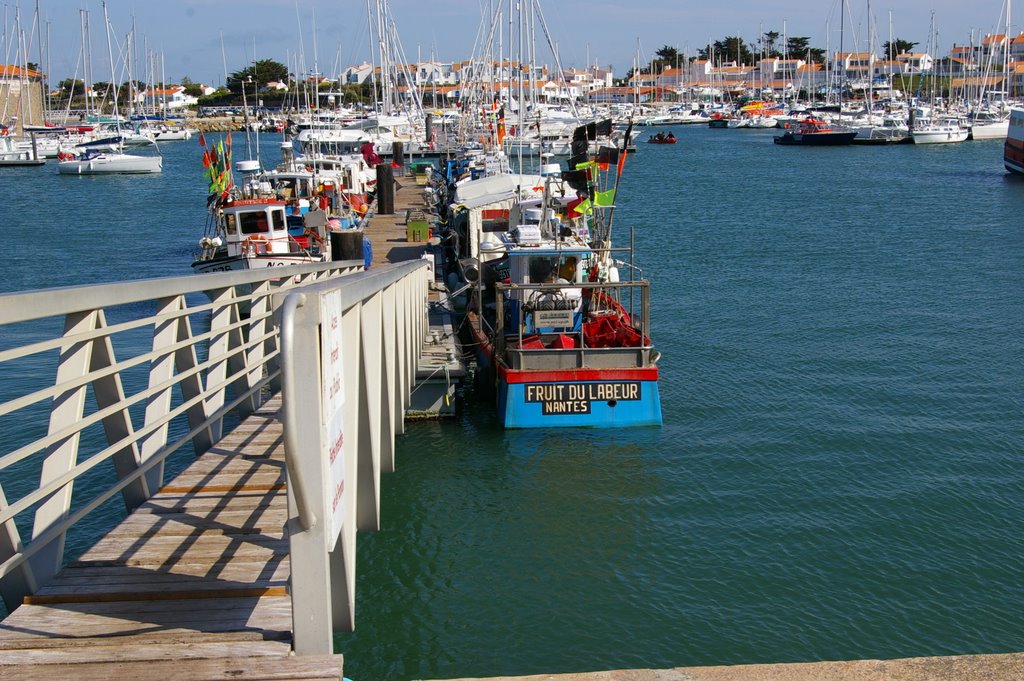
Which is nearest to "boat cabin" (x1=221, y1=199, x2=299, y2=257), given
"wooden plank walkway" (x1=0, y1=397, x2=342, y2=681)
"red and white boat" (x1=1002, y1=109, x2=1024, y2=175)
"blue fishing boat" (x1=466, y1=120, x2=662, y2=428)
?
"blue fishing boat" (x1=466, y1=120, x2=662, y2=428)

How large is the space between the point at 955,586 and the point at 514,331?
8369 mm

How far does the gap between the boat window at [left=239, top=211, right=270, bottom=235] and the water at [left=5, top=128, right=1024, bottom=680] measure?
10.9 m

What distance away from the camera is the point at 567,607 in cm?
1096

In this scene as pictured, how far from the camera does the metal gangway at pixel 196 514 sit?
12.9ft

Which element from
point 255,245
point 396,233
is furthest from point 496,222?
point 396,233

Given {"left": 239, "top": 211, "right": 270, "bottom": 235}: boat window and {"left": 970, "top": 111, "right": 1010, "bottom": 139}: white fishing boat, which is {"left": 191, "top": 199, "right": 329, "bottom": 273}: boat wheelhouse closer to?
{"left": 239, "top": 211, "right": 270, "bottom": 235}: boat window

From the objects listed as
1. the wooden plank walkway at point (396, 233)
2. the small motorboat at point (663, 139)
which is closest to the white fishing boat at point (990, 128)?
the small motorboat at point (663, 139)

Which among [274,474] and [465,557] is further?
[465,557]

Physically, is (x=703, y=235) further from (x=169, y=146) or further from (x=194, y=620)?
(x=169, y=146)

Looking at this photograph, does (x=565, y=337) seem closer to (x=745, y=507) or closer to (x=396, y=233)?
(x=745, y=507)

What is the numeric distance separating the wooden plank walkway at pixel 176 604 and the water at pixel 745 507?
13.9 ft

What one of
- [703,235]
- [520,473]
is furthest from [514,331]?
[703,235]

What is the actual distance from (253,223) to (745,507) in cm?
1827

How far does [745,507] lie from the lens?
45.7 ft
